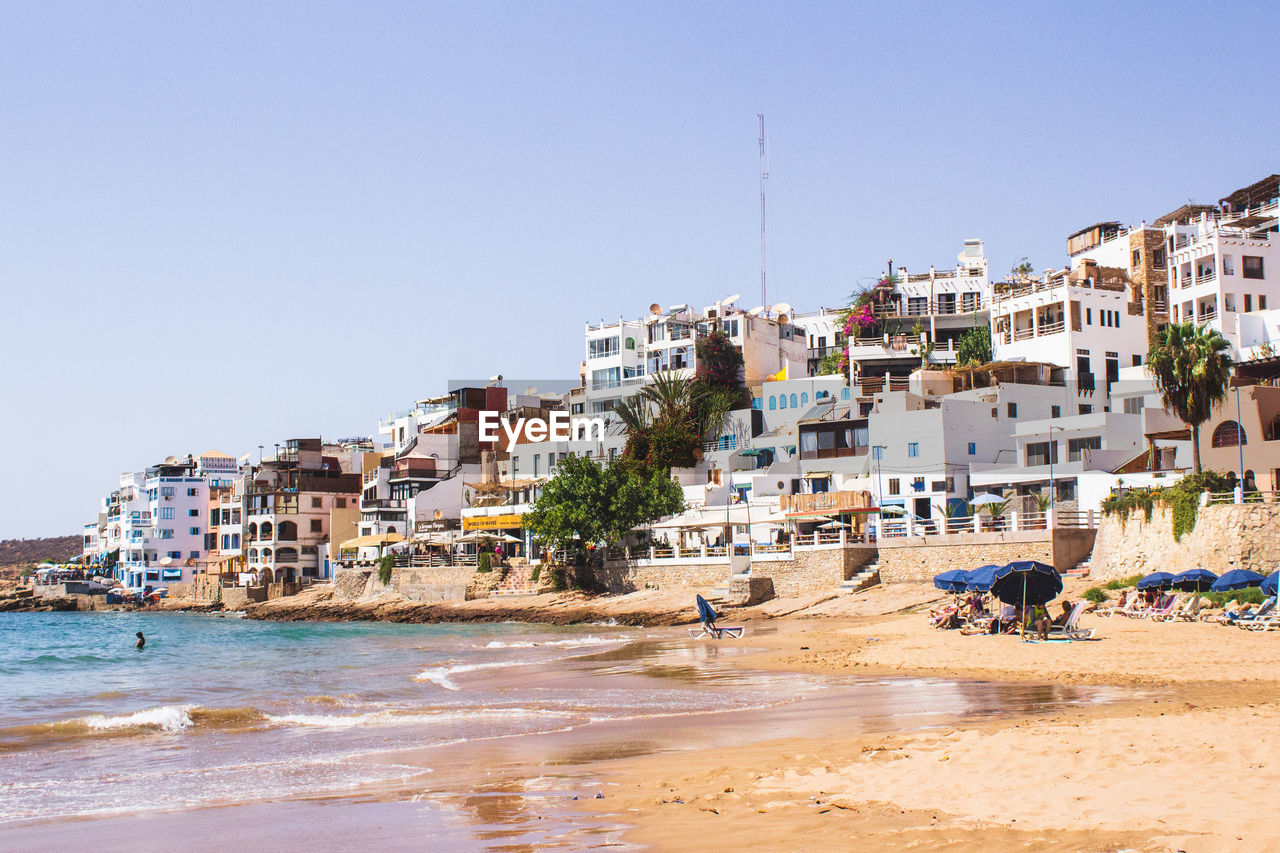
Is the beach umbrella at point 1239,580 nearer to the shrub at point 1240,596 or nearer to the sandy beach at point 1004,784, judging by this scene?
the shrub at point 1240,596

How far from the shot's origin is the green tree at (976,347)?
74.1 m

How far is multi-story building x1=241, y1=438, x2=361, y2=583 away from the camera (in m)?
99.2

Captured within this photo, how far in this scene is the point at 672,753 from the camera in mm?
14672

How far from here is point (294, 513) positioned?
100 m

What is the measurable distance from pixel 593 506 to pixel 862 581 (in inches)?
791

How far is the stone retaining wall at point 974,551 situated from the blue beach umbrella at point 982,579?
35.8 ft

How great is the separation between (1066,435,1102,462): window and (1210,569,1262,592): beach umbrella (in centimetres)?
2403

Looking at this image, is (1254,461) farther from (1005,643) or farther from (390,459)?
(390,459)

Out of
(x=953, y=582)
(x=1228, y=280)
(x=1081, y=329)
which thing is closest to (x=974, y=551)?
(x=953, y=582)

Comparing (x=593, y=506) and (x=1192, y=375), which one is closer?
(x=1192, y=375)

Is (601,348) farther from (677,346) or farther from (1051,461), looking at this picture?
(1051,461)

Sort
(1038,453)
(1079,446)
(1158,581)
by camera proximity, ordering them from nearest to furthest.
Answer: (1158,581) < (1079,446) < (1038,453)

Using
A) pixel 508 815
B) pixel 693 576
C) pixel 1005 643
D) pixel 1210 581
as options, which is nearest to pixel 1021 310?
pixel 693 576

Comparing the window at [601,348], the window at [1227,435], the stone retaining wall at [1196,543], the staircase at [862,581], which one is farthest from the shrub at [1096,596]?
the window at [601,348]
